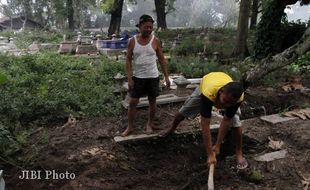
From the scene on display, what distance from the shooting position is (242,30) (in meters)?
12.2

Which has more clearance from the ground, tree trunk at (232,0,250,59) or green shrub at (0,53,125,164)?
tree trunk at (232,0,250,59)

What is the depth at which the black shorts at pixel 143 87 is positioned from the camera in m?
5.23

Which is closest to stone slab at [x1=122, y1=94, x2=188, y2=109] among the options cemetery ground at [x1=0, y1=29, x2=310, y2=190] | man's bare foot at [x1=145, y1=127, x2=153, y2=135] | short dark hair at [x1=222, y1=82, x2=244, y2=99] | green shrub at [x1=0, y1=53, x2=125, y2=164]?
cemetery ground at [x1=0, y1=29, x2=310, y2=190]

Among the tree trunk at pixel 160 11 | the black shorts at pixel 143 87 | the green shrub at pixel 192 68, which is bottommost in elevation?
the green shrub at pixel 192 68

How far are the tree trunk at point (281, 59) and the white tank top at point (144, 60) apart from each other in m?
3.81

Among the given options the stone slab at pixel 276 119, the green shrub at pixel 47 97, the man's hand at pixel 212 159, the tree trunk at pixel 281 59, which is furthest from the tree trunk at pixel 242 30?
the man's hand at pixel 212 159

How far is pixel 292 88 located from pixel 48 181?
20.3 feet

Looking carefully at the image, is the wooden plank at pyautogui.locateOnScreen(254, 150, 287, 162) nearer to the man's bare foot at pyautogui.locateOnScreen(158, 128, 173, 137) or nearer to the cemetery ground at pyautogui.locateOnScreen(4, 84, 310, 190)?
the cemetery ground at pyautogui.locateOnScreen(4, 84, 310, 190)

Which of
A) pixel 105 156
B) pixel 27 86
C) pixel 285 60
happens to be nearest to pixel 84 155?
pixel 105 156

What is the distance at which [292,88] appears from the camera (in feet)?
27.8

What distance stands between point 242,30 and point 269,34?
88cm

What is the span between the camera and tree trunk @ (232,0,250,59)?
1205cm

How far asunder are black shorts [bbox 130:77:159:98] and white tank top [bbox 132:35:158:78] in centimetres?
6

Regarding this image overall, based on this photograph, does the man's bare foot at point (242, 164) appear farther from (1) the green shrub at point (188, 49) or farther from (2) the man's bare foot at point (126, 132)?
(1) the green shrub at point (188, 49)
